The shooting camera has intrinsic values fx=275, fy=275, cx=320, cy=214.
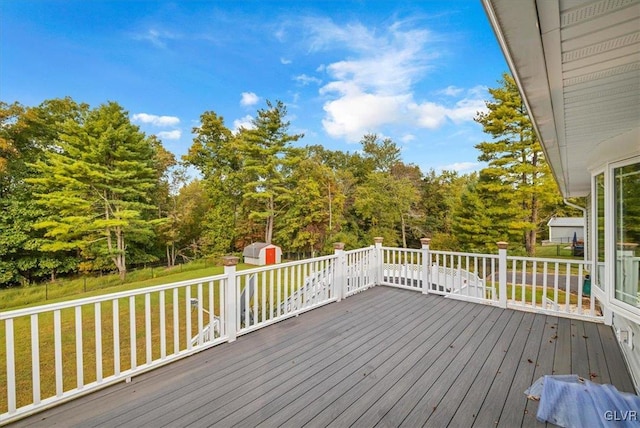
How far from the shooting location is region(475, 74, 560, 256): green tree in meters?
12.5

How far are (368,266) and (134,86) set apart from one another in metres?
16.5

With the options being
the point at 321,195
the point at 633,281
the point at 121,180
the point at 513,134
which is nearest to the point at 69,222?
the point at 121,180

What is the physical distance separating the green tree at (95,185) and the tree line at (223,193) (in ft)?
0.24

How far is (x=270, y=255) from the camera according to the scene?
17812 mm

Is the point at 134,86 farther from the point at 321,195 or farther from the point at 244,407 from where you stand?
the point at 244,407

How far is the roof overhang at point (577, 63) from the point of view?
103 cm

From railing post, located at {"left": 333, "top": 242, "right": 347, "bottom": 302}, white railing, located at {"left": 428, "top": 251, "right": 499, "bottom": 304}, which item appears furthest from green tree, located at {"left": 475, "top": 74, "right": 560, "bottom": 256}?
railing post, located at {"left": 333, "top": 242, "right": 347, "bottom": 302}

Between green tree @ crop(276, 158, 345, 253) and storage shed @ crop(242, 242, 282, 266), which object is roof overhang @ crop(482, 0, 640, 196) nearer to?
storage shed @ crop(242, 242, 282, 266)

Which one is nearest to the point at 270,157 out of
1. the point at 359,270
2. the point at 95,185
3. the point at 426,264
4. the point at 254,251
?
the point at 254,251

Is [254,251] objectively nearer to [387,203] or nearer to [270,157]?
[270,157]

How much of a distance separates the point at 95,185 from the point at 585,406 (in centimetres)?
1939

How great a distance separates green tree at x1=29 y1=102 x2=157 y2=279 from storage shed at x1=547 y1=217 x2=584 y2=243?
100.0 feet

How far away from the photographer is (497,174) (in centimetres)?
1322

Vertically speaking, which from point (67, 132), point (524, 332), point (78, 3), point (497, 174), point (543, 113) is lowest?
point (524, 332)
